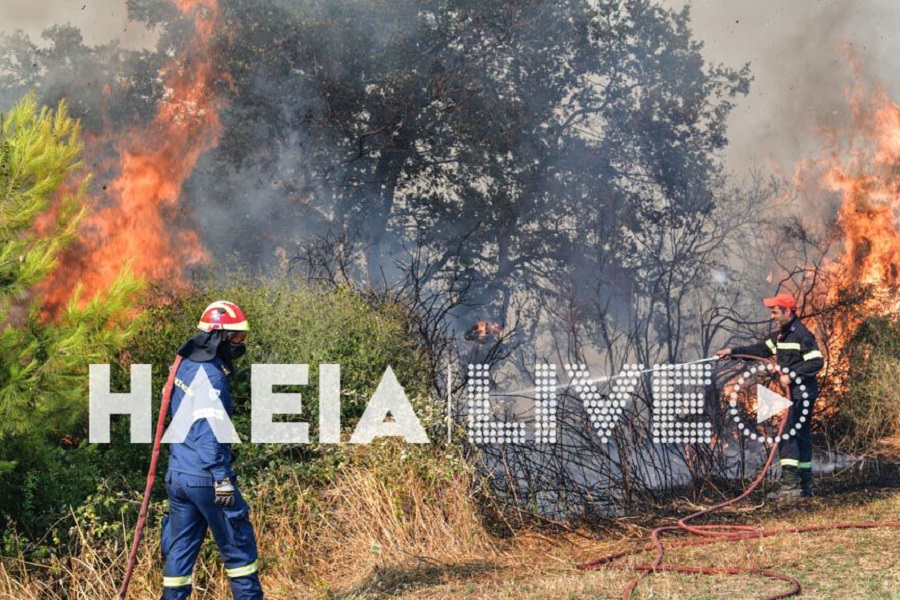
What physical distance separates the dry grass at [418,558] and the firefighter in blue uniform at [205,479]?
53.8 inches

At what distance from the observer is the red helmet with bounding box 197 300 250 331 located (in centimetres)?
662

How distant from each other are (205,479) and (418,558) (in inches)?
98.5

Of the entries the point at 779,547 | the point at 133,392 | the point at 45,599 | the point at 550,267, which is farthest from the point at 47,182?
the point at 550,267

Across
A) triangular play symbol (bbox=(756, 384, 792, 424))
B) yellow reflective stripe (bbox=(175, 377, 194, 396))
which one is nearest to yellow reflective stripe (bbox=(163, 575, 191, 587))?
yellow reflective stripe (bbox=(175, 377, 194, 396))

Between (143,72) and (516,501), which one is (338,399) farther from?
(143,72)

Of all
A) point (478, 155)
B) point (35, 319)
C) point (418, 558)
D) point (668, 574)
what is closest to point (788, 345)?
point (668, 574)

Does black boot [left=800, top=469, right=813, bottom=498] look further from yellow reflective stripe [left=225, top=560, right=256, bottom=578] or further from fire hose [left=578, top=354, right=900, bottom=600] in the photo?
yellow reflective stripe [left=225, top=560, right=256, bottom=578]

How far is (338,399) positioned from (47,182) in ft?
10.7

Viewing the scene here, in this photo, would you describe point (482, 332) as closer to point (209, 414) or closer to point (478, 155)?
point (478, 155)

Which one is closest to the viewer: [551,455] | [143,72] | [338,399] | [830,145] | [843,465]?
[338,399]

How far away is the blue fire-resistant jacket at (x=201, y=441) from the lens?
21.0ft

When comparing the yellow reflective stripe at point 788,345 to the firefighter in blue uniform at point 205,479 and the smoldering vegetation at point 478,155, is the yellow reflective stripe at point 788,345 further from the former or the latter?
the firefighter in blue uniform at point 205,479

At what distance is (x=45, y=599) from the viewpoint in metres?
7.89

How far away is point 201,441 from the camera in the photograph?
6.45 metres
